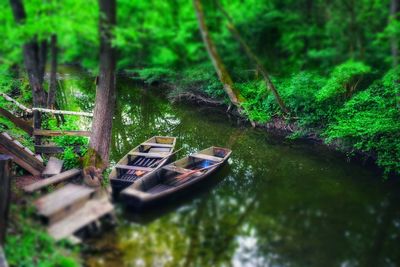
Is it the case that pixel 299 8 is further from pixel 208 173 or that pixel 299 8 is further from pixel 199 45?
pixel 208 173

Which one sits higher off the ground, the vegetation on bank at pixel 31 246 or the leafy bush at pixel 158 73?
the leafy bush at pixel 158 73

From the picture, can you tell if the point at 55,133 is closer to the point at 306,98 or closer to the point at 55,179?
the point at 55,179

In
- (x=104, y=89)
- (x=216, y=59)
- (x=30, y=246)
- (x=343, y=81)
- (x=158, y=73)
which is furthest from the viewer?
(x=158, y=73)

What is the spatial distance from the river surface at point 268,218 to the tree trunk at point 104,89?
2230mm

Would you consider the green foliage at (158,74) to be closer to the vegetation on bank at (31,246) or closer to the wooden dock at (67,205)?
the wooden dock at (67,205)

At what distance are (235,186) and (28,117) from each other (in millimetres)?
9410

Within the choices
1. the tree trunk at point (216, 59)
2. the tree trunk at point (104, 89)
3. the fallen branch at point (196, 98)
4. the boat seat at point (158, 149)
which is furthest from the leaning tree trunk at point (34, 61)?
the fallen branch at point (196, 98)

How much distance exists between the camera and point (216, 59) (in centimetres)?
1494

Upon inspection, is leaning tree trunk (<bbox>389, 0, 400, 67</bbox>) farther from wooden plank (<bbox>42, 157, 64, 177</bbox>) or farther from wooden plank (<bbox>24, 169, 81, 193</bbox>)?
wooden plank (<bbox>42, 157, 64, 177</bbox>)

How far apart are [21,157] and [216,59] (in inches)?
351

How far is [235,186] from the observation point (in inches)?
438

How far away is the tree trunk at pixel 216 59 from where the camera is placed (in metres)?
13.4

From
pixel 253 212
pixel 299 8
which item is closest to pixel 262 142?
pixel 253 212

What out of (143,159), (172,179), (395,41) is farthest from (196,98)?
(395,41)
